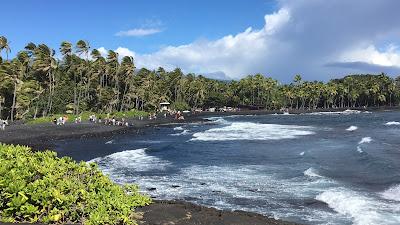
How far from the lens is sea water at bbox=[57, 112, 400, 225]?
20.4 meters

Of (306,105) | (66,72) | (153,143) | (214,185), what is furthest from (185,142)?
(306,105)

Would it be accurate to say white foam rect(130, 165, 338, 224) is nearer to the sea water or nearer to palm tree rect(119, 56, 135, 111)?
the sea water

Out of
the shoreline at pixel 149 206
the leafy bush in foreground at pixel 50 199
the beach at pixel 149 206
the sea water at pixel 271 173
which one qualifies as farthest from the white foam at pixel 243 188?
the leafy bush in foreground at pixel 50 199

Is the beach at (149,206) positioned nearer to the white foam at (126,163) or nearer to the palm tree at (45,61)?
the white foam at (126,163)

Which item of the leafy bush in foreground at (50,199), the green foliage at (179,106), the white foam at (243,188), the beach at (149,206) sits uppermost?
the green foliage at (179,106)

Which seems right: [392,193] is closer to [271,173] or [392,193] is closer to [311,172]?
[311,172]

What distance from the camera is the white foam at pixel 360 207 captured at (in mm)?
18219

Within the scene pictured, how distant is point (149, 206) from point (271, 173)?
14.6 meters

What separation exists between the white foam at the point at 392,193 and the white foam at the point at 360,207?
903 millimetres

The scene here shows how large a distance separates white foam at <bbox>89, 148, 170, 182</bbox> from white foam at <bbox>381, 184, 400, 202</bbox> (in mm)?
14682

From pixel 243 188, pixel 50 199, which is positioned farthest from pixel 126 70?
pixel 50 199

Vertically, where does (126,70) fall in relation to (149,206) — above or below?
above

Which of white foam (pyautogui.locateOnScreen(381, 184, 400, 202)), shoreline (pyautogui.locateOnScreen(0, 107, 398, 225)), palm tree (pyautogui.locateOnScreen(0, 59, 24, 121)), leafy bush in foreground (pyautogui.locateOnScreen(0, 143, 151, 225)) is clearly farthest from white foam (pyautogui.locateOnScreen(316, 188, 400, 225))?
palm tree (pyautogui.locateOnScreen(0, 59, 24, 121))

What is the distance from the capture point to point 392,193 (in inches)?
921
